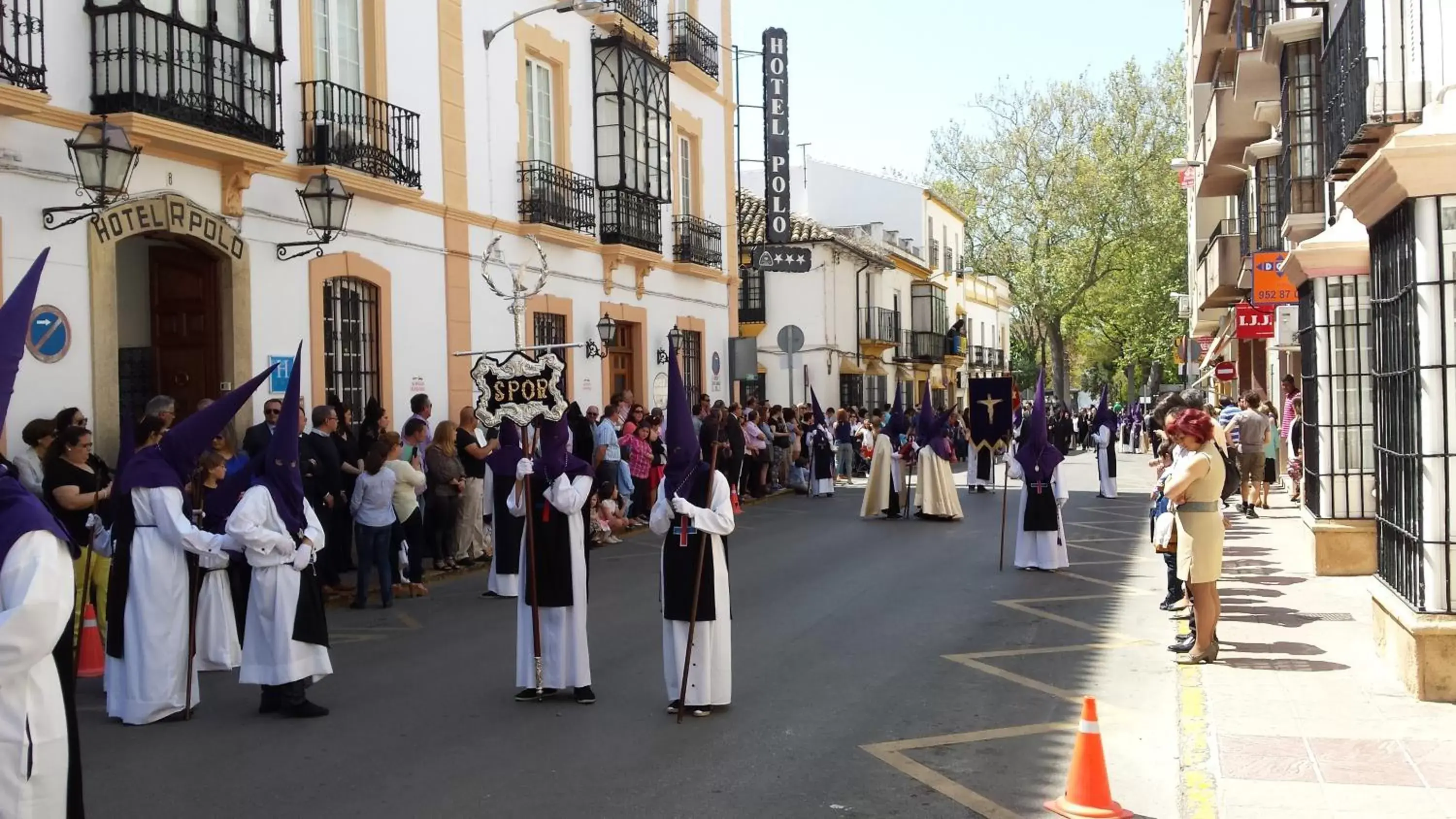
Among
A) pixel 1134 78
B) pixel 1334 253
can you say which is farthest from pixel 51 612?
pixel 1134 78

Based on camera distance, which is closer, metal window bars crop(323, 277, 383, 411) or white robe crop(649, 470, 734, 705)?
white robe crop(649, 470, 734, 705)

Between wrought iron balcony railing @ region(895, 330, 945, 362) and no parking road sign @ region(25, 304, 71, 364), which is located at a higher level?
wrought iron balcony railing @ region(895, 330, 945, 362)

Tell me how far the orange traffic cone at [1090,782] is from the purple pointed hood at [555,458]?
3.81 m

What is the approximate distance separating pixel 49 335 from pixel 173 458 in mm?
4591

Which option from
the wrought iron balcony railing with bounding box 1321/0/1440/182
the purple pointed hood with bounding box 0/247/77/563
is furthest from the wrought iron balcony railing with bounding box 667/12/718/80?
the purple pointed hood with bounding box 0/247/77/563

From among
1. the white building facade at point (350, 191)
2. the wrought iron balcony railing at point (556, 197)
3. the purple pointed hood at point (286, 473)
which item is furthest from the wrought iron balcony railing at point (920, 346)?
the purple pointed hood at point (286, 473)

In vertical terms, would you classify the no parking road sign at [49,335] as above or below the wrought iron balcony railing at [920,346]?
below

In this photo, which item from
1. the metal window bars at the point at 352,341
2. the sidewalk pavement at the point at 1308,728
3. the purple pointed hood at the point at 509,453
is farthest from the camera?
the metal window bars at the point at 352,341

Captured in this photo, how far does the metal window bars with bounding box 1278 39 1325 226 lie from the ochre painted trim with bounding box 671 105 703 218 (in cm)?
1215

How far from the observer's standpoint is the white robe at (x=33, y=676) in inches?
150

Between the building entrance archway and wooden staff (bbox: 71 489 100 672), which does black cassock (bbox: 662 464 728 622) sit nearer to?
wooden staff (bbox: 71 489 100 672)

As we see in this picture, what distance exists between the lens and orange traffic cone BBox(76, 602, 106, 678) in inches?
368

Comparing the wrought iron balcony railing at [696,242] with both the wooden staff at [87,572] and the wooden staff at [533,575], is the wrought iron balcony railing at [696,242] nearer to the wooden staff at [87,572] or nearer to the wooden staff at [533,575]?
the wooden staff at [87,572]

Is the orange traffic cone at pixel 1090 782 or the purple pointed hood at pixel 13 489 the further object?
the orange traffic cone at pixel 1090 782
